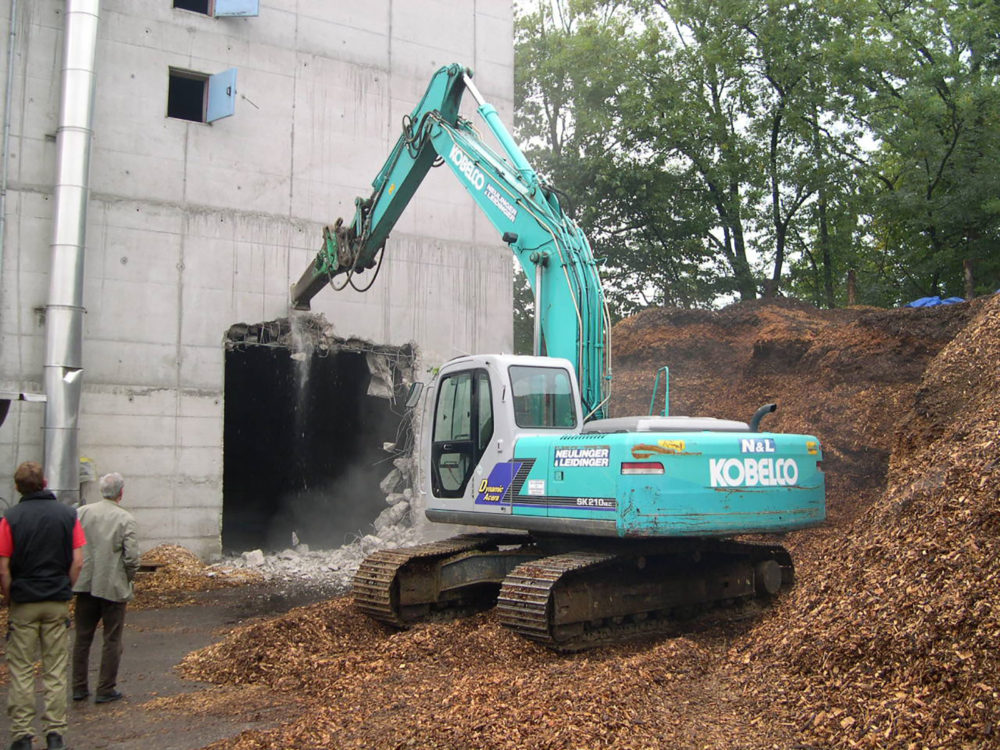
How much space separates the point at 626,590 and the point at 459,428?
2.15 metres

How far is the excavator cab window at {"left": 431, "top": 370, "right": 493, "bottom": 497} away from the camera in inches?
320

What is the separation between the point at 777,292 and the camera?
21.8m

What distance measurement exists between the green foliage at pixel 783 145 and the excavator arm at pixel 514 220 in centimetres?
1128

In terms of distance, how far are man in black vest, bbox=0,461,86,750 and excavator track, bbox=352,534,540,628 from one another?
3141 mm

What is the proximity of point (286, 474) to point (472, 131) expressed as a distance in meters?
7.36

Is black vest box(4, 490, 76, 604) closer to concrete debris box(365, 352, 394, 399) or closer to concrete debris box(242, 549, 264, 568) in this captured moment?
concrete debris box(242, 549, 264, 568)

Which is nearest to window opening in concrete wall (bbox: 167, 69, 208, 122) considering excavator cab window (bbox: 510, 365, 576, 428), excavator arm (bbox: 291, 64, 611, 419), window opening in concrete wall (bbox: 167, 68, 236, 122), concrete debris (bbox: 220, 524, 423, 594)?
window opening in concrete wall (bbox: 167, 68, 236, 122)

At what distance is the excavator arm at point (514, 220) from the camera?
8117 millimetres

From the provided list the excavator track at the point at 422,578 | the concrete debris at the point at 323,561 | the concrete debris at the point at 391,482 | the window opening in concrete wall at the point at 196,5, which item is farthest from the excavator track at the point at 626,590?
the window opening in concrete wall at the point at 196,5

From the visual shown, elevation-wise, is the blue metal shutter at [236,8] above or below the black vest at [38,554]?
above

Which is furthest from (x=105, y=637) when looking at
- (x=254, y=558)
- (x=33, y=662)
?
(x=254, y=558)

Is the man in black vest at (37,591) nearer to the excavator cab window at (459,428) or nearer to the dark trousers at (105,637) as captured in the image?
the dark trousers at (105,637)

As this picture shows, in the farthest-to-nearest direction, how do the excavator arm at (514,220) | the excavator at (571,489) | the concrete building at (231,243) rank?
the concrete building at (231,243) < the excavator arm at (514,220) < the excavator at (571,489)

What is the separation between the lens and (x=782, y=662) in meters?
5.59
